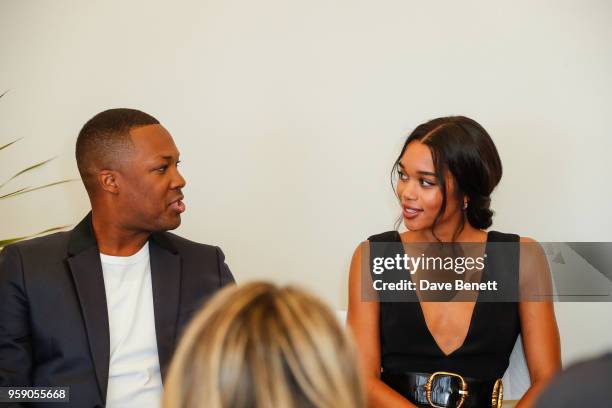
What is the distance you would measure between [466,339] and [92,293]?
111 centimetres

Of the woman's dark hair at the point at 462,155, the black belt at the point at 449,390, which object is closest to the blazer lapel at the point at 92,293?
the black belt at the point at 449,390

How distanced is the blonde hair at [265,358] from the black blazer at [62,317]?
1171mm

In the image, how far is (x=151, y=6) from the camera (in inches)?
124

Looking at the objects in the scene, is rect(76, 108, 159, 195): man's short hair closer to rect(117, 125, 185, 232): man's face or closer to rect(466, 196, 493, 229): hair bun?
rect(117, 125, 185, 232): man's face

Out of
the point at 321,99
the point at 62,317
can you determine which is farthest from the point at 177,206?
the point at 321,99

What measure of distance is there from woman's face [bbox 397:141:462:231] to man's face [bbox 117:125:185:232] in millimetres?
708

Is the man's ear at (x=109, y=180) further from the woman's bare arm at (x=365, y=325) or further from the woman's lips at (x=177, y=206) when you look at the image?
the woman's bare arm at (x=365, y=325)

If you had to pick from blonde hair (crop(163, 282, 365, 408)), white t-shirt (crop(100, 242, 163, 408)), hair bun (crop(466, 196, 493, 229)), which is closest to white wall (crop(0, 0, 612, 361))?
hair bun (crop(466, 196, 493, 229))

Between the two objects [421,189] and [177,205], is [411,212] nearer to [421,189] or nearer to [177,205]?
[421,189]

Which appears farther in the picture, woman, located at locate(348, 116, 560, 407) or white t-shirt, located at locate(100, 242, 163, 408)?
woman, located at locate(348, 116, 560, 407)

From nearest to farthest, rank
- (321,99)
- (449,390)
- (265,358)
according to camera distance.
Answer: (265,358), (449,390), (321,99)

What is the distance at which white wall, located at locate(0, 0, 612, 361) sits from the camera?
309cm

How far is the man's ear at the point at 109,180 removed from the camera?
2.31 metres

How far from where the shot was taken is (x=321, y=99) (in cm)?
314
